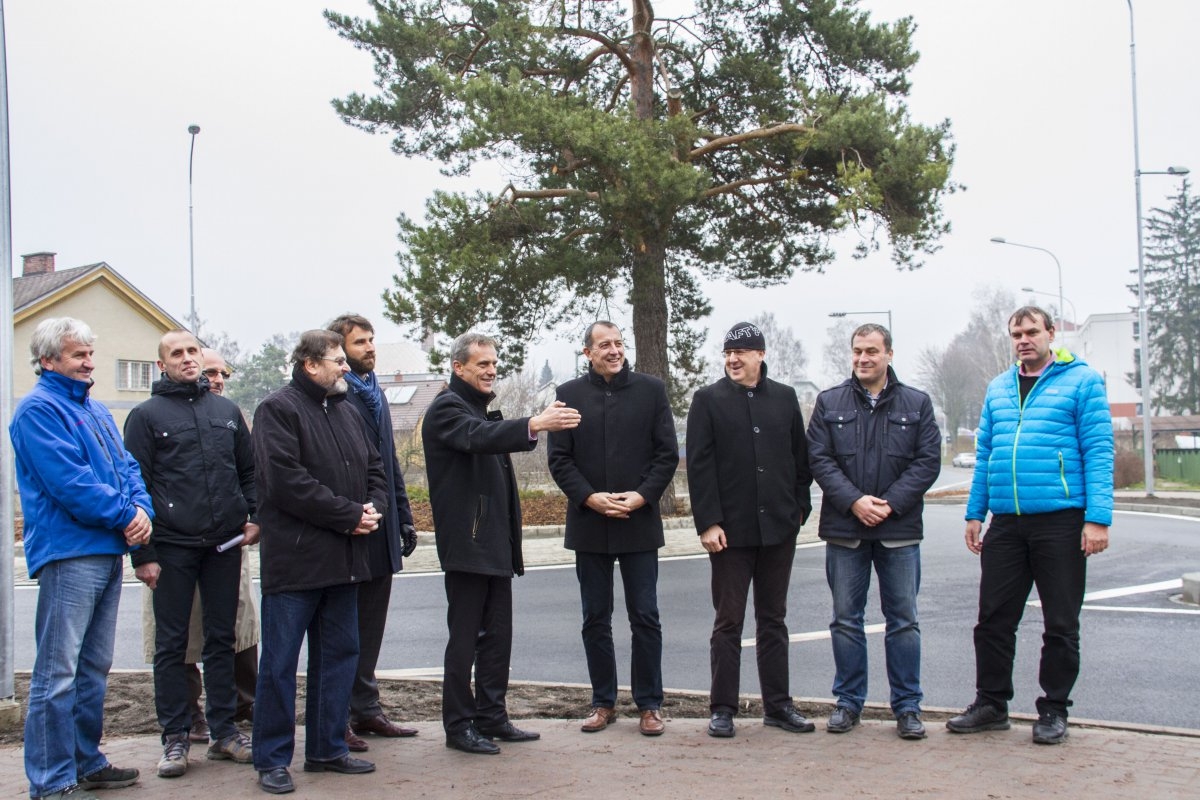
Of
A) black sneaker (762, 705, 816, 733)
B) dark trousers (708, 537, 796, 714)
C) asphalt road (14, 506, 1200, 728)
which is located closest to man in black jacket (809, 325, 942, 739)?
black sneaker (762, 705, 816, 733)

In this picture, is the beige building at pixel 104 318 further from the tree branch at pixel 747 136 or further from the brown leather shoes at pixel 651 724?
the brown leather shoes at pixel 651 724

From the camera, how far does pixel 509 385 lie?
122ft

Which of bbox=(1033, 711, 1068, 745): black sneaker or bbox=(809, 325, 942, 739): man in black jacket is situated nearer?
bbox=(1033, 711, 1068, 745): black sneaker

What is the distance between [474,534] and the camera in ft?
18.0

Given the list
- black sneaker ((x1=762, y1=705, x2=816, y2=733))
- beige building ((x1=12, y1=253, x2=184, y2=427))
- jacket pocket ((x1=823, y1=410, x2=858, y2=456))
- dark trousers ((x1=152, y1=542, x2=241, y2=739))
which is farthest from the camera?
beige building ((x1=12, y1=253, x2=184, y2=427))

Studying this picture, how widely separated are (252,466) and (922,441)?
3.71 m

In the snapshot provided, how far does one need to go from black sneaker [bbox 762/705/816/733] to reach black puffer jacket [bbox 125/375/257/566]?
9.95ft

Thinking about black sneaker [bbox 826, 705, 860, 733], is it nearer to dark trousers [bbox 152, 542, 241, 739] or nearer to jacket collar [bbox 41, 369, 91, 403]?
dark trousers [bbox 152, 542, 241, 739]

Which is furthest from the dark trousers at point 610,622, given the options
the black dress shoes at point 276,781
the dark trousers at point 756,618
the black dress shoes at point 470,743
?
the black dress shoes at point 276,781

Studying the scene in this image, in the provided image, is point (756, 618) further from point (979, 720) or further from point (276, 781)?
point (276, 781)

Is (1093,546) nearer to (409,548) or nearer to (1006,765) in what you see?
(1006,765)

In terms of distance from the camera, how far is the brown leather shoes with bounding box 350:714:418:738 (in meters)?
5.64

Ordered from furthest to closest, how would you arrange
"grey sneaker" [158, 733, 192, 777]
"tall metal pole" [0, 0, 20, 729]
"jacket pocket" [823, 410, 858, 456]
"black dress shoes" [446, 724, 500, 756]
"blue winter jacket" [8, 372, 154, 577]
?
1. "jacket pocket" [823, 410, 858, 456]
2. "tall metal pole" [0, 0, 20, 729]
3. "black dress shoes" [446, 724, 500, 756]
4. "grey sneaker" [158, 733, 192, 777]
5. "blue winter jacket" [8, 372, 154, 577]

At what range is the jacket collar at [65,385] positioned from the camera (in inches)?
185
